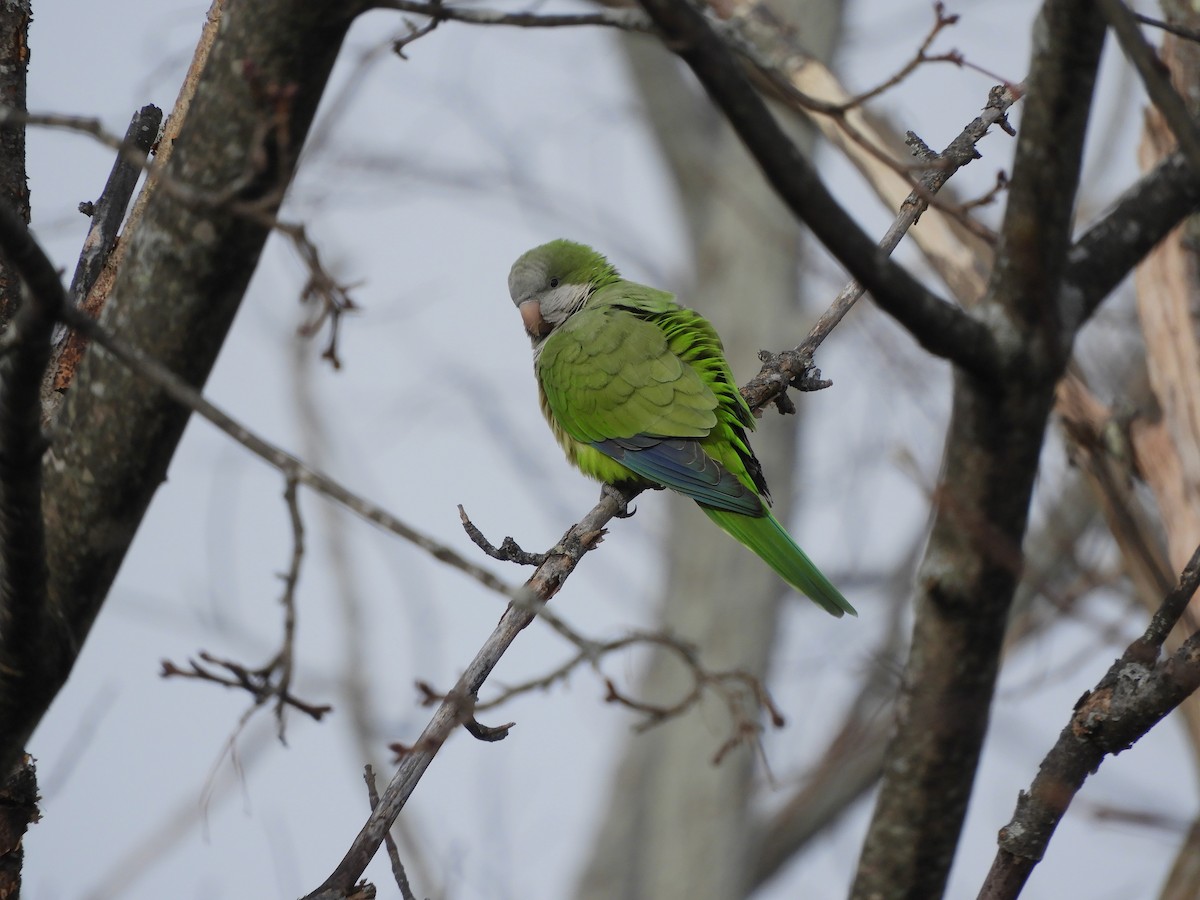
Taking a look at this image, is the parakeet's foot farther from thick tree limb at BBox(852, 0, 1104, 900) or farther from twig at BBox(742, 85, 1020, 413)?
thick tree limb at BBox(852, 0, 1104, 900)

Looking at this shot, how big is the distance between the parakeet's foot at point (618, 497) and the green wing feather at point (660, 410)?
6cm

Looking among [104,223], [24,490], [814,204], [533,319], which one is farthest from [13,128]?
[533,319]

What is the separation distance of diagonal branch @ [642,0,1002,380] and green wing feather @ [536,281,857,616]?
2091 mm

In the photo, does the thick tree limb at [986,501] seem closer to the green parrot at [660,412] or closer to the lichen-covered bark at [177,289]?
the lichen-covered bark at [177,289]

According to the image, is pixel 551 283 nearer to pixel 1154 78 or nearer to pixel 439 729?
pixel 439 729

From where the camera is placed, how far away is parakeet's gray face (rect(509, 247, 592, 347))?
14.7ft

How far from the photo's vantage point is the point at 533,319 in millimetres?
4465

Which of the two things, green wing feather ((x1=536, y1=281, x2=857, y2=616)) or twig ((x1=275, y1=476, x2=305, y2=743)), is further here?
green wing feather ((x1=536, y1=281, x2=857, y2=616))

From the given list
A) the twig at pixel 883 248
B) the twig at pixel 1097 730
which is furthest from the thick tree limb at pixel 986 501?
the twig at pixel 883 248

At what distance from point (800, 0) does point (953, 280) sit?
20.8 ft

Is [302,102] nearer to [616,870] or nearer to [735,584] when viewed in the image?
[735,584]

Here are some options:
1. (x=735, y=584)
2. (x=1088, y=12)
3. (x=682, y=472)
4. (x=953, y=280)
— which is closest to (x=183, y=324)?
(x=1088, y=12)

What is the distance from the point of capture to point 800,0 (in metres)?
9.54

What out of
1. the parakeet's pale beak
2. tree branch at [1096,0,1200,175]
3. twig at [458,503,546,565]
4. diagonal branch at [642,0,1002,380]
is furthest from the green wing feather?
tree branch at [1096,0,1200,175]
